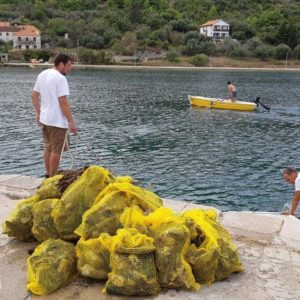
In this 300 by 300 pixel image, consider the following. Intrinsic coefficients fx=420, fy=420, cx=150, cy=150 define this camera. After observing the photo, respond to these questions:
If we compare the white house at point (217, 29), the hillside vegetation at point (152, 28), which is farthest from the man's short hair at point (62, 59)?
the white house at point (217, 29)

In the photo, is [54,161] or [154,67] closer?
[54,161]

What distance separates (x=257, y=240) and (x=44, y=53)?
430ft

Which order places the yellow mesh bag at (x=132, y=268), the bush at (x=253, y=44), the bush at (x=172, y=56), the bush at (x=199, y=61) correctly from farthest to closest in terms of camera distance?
the bush at (x=253, y=44) < the bush at (x=172, y=56) < the bush at (x=199, y=61) < the yellow mesh bag at (x=132, y=268)

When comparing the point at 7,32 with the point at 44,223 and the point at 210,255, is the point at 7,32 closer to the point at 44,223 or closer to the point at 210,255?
the point at 44,223

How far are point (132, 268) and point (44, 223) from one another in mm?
1520

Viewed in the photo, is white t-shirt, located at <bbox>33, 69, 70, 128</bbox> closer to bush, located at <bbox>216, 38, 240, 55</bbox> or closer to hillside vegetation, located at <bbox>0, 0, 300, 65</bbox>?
hillside vegetation, located at <bbox>0, 0, 300, 65</bbox>

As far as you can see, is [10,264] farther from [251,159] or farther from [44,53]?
[44,53]

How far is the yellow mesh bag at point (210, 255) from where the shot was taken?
483 centimetres

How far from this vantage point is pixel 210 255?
482 cm

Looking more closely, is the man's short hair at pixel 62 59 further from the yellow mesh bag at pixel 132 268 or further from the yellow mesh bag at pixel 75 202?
the yellow mesh bag at pixel 132 268

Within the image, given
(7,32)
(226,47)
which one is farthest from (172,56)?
(7,32)

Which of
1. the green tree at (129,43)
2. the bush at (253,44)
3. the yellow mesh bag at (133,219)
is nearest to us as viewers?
the yellow mesh bag at (133,219)

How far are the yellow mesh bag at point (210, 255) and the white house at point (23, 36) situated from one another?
145034mm

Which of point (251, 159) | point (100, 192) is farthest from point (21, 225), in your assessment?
point (251, 159)
